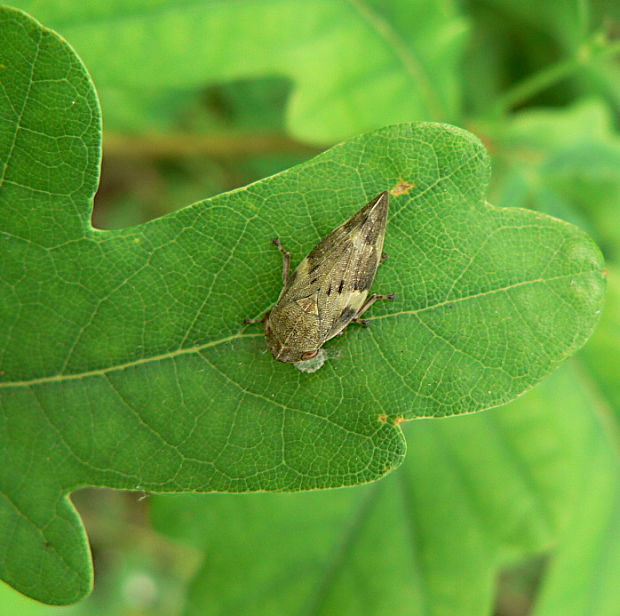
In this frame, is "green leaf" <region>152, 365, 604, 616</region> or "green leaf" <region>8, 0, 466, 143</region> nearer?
"green leaf" <region>8, 0, 466, 143</region>

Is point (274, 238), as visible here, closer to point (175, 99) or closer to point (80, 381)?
point (80, 381)

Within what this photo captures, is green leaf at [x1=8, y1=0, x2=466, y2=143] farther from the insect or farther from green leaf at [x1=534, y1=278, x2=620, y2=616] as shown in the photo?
green leaf at [x1=534, y1=278, x2=620, y2=616]

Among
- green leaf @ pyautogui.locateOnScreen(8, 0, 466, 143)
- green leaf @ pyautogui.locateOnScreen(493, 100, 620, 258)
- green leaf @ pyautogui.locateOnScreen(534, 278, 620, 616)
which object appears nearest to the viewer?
green leaf @ pyautogui.locateOnScreen(8, 0, 466, 143)

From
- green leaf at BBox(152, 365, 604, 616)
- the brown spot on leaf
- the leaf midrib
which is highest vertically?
the brown spot on leaf

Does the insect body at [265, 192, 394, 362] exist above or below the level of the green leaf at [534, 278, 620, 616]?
above

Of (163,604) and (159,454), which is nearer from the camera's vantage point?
(159,454)

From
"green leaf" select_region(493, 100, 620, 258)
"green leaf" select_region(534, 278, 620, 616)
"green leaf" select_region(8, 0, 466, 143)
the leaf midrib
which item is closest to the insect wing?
the leaf midrib

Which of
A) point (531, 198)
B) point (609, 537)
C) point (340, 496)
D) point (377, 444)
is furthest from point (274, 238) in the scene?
point (609, 537)
